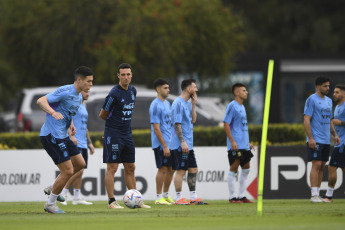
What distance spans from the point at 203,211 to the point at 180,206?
138cm

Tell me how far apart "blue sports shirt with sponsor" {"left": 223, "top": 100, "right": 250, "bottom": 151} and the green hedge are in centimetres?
418

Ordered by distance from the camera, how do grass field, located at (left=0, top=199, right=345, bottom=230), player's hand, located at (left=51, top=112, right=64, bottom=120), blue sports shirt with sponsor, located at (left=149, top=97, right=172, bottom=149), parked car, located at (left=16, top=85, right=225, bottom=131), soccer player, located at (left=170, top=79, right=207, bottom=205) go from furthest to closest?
parked car, located at (left=16, top=85, right=225, bottom=131)
blue sports shirt with sponsor, located at (left=149, top=97, right=172, bottom=149)
soccer player, located at (left=170, top=79, right=207, bottom=205)
player's hand, located at (left=51, top=112, right=64, bottom=120)
grass field, located at (left=0, top=199, right=345, bottom=230)

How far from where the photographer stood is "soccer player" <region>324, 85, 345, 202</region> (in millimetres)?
15852

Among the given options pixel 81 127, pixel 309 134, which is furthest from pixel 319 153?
→ pixel 81 127

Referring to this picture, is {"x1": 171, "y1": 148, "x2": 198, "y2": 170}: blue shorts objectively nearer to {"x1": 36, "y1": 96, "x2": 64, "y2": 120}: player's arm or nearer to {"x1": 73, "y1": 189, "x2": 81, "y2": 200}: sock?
{"x1": 73, "y1": 189, "x2": 81, "y2": 200}: sock

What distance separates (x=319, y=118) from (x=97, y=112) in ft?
29.9

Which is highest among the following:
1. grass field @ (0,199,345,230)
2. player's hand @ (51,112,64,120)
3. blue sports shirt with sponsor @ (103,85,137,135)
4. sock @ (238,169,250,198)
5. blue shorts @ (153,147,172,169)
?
blue sports shirt with sponsor @ (103,85,137,135)

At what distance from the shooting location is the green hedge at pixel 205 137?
A: 1995cm

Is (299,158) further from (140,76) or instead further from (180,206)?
(140,76)

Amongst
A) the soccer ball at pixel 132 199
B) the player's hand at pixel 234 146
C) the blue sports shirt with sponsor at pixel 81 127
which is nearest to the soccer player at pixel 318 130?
the player's hand at pixel 234 146

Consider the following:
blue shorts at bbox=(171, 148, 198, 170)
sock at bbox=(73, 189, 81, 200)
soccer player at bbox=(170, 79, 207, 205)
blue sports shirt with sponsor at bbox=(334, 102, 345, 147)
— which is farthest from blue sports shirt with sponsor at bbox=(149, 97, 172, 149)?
blue sports shirt with sponsor at bbox=(334, 102, 345, 147)

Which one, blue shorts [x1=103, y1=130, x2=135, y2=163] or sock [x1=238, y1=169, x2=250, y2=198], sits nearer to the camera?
blue shorts [x1=103, y1=130, x2=135, y2=163]

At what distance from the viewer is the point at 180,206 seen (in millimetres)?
14742

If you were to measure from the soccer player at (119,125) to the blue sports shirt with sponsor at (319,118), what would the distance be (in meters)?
3.52
